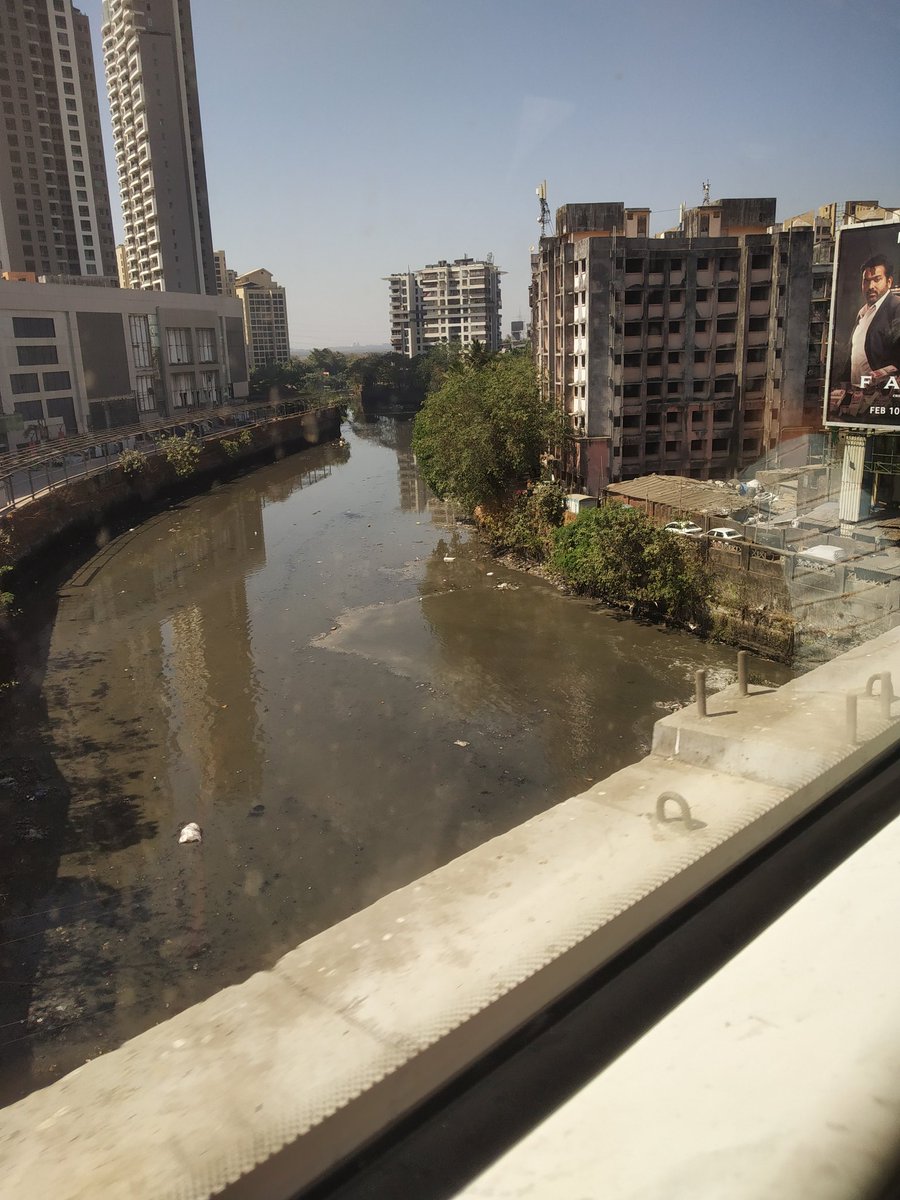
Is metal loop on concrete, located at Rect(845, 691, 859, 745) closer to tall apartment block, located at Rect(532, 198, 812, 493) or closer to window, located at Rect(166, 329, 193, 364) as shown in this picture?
tall apartment block, located at Rect(532, 198, 812, 493)

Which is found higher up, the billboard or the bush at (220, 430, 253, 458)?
the billboard

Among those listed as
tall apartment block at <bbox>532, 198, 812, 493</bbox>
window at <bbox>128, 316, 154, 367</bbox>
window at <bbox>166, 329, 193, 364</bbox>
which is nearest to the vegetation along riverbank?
tall apartment block at <bbox>532, 198, 812, 493</bbox>

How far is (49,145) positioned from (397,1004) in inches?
1515

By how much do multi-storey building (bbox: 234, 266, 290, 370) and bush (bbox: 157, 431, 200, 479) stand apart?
3990 centimetres

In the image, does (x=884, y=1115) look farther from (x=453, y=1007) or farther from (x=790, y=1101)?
(x=453, y=1007)

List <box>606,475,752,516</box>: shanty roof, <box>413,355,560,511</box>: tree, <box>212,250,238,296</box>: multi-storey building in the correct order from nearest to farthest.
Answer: <box>606,475,752,516</box>: shanty roof < <box>413,355,560,511</box>: tree < <box>212,250,238,296</box>: multi-storey building

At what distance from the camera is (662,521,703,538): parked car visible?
881cm

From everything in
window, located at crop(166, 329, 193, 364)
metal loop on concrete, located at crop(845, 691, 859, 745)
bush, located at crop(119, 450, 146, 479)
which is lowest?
bush, located at crop(119, 450, 146, 479)

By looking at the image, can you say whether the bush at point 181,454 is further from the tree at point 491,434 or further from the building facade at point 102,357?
the tree at point 491,434

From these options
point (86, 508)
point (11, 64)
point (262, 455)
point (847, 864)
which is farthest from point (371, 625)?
point (11, 64)

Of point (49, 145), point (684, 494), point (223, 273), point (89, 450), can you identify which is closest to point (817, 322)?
point (684, 494)

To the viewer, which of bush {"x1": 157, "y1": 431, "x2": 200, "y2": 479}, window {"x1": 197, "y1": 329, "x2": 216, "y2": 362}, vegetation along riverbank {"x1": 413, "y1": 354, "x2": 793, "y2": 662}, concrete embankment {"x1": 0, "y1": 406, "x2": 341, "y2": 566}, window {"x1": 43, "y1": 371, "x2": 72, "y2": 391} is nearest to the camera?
vegetation along riverbank {"x1": 413, "y1": 354, "x2": 793, "y2": 662}

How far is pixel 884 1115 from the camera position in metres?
0.46

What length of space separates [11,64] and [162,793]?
34403mm
